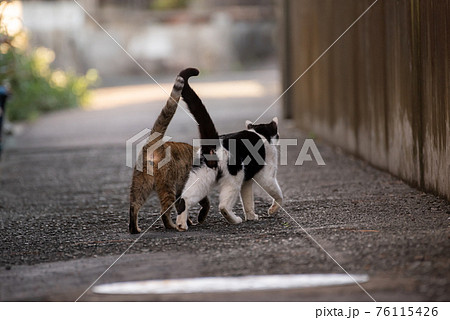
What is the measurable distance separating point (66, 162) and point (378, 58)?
488 cm

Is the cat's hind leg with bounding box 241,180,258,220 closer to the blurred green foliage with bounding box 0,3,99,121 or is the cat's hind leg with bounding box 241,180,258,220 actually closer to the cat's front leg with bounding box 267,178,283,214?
the cat's front leg with bounding box 267,178,283,214

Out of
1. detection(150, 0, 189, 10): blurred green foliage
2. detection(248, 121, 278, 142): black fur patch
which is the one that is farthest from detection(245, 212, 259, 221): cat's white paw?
detection(150, 0, 189, 10): blurred green foliage

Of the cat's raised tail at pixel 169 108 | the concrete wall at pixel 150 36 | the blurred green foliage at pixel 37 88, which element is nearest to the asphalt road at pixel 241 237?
the cat's raised tail at pixel 169 108

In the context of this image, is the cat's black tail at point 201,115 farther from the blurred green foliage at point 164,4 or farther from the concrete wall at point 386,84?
the blurred green foliage at point 164,4

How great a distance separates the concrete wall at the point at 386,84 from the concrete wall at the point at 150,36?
21993 millimetres

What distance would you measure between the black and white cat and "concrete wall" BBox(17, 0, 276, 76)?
27696 millimetres

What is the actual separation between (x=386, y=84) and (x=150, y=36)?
32.1 m

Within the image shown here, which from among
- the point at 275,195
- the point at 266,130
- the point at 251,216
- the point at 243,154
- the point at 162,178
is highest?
the point at 266,130

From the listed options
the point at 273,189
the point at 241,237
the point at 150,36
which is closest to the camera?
the point at 241,237

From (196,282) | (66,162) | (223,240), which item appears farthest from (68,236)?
(66,162)

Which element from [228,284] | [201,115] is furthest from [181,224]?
[228,284]

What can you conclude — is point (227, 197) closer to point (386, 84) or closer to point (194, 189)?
point (194, 189)

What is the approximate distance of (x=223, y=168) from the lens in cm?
647

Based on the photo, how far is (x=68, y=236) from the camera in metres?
6.58
